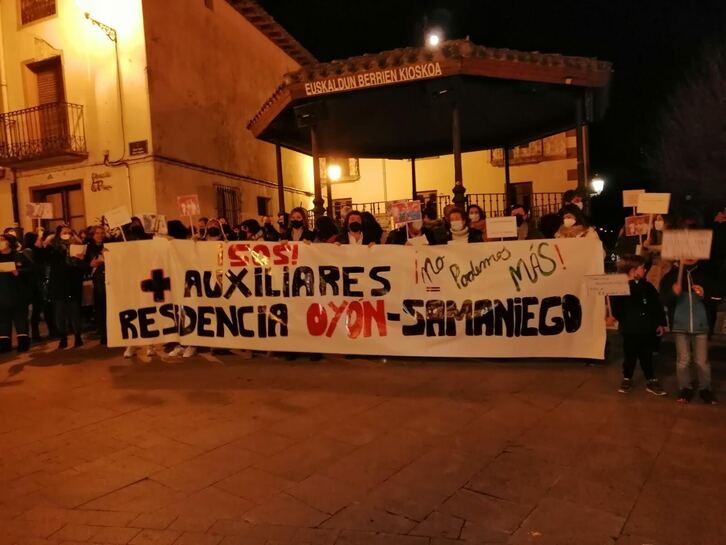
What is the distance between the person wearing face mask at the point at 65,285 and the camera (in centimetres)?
825

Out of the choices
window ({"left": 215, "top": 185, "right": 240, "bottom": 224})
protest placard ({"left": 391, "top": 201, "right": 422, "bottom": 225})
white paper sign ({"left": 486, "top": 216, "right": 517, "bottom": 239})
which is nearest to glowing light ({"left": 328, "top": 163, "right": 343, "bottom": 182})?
window ({"left": 215, "top": 185, "right": 240, "bottom": 224})

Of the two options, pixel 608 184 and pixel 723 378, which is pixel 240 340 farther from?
pixel 608 184

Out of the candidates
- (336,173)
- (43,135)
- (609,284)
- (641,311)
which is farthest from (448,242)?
(336,173)

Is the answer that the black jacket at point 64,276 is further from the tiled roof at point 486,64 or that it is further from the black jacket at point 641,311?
the black jacket at point 641,311

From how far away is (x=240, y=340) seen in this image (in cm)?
701

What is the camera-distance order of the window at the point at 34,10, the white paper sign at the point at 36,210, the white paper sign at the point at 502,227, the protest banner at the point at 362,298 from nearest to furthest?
1. the protest banner at the point at 362,298
2. the white paper sign at the point at 502,227
3. the white paper sign at the point at 36,210
4. the window at the point at 34,10

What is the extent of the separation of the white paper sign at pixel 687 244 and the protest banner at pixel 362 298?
1172 mm

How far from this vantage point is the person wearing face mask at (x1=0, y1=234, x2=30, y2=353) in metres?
8.03

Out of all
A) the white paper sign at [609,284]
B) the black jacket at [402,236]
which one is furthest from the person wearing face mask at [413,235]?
the white paper sign at [609,284]

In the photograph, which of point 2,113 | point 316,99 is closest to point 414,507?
point 316,99

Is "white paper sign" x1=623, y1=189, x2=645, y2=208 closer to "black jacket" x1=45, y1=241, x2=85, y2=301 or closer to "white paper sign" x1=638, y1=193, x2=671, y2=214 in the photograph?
"white paper sign" x1=638, y1=193, x2=671, y2=214

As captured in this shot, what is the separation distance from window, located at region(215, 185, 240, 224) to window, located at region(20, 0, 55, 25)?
228 inches

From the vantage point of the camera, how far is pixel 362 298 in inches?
261

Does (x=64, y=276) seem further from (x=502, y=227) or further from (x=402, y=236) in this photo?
(x=502, y=227)
